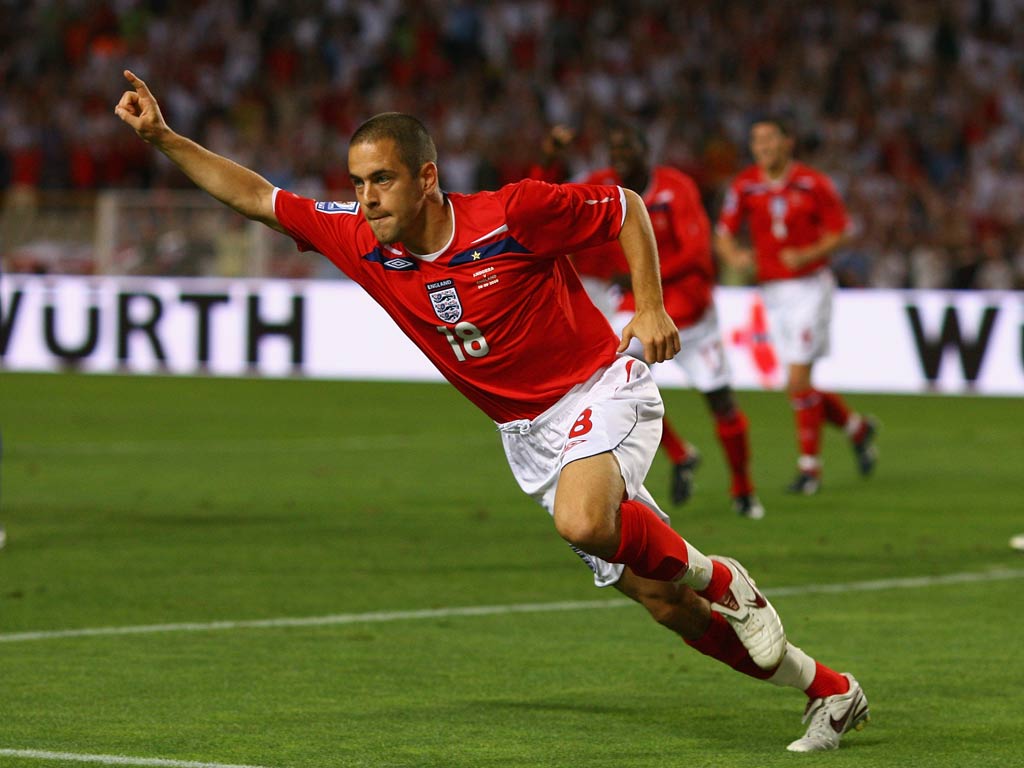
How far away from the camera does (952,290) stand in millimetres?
20578

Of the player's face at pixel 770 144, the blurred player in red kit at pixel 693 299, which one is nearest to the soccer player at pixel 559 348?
the blurred player in red kit at pixel 693 299

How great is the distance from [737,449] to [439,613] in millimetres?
3571

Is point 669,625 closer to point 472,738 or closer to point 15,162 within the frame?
point 472,738

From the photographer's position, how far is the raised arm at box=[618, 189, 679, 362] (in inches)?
201

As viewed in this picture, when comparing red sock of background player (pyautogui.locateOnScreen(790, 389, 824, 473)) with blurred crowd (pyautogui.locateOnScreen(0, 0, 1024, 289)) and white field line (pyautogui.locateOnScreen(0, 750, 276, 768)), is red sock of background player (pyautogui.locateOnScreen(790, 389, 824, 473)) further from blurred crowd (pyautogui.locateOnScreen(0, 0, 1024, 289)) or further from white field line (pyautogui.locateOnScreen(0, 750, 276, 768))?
blurred crowd (pyautogui.locateOnScreen(0, 0, 1024, 289))

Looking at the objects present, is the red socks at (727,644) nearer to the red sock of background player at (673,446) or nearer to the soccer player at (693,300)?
the soccer player at (693,300)

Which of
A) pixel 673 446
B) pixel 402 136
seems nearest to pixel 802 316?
pixel 673 446

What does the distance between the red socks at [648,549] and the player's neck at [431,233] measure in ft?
3.02

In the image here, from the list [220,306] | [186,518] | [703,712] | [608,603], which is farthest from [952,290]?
[703,712]

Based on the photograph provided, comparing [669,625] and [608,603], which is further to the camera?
[608,603]

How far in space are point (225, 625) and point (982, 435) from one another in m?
9.66

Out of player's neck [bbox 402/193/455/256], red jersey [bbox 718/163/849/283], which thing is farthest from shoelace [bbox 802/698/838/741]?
red jersey [bbox 718/163/849/283]

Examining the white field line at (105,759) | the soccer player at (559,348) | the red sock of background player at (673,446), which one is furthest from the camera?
the red sock of background player at (673,446)

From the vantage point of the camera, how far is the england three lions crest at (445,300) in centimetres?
541
